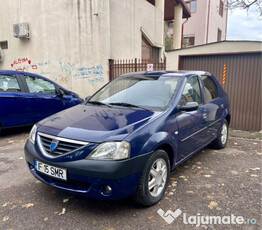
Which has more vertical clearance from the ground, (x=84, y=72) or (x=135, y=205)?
(x=84, y=72)

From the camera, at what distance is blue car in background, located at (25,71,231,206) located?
7.91ft

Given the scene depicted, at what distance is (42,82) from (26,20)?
21.0 feet

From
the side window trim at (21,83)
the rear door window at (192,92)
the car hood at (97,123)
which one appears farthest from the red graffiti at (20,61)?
the rear door window at (192,92)

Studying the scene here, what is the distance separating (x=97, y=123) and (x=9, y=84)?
399cm

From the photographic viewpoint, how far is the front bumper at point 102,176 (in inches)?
92.6

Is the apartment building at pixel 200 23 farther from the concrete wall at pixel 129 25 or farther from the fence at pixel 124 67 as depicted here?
the fence at pixel 124 67

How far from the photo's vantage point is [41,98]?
619 centimetres

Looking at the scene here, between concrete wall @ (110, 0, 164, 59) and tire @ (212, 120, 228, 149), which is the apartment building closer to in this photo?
concrete wall @ (110, 0, 164, 59)

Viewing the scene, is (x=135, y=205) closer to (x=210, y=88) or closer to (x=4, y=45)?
(x=210, y=88)

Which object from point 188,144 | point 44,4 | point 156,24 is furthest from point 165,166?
point 156,24

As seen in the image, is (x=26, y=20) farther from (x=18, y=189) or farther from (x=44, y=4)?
(x=18, y=189)

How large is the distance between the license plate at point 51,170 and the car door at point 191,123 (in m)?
1.61

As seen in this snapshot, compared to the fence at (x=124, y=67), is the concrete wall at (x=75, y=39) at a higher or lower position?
higher

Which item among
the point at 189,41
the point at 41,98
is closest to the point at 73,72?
the point at 41,98
